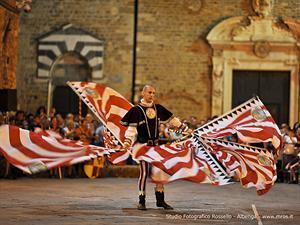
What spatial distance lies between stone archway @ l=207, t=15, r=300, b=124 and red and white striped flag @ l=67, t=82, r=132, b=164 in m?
14.3

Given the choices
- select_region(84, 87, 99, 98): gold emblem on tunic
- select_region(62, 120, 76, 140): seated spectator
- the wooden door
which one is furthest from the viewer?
the wooden door

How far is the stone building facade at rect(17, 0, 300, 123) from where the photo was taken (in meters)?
27.8

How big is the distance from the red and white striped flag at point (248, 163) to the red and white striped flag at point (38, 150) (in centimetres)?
179

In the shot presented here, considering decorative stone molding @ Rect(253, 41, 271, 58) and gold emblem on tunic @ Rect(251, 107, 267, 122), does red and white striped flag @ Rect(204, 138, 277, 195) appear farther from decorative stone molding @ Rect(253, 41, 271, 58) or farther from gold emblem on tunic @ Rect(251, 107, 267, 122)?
decorative stone molding @ Rect(253, 41, 271, 58)

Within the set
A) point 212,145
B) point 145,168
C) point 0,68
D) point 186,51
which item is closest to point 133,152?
point 145,168

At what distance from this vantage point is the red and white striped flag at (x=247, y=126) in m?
12.9

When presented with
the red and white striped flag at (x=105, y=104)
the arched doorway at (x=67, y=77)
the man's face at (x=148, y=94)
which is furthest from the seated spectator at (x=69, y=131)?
the arched doorway at (x=67, y=77)

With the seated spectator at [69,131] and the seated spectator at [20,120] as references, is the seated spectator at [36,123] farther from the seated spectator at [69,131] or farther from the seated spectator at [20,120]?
the seated spectator at [69,131]

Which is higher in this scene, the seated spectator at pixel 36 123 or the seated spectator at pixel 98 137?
the seated spectator at pixel 36 123

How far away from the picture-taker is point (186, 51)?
27844mm

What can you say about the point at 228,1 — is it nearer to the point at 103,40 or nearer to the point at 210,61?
the point at 210,61

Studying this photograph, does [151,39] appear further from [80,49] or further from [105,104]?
[105,104]

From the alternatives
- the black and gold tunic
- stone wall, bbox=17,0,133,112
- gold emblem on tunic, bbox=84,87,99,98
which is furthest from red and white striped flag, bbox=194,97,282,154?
stone wall, bbox=17,0,133,112

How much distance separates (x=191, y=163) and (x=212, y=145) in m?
0.82
